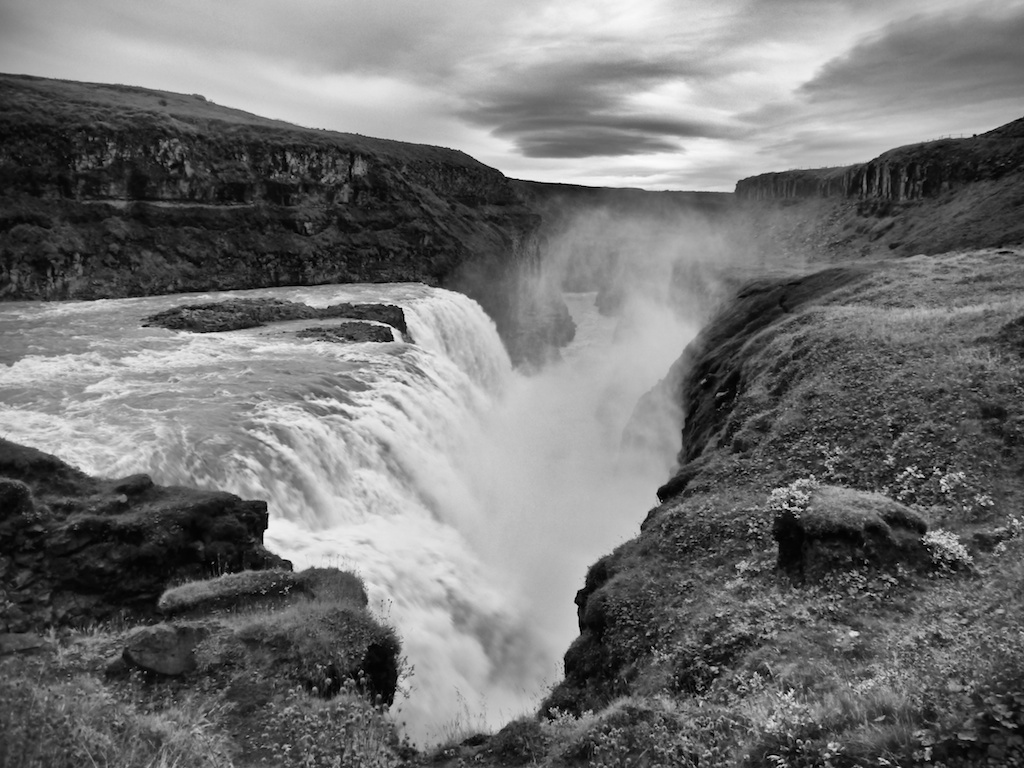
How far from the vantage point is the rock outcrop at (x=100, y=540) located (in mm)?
10477

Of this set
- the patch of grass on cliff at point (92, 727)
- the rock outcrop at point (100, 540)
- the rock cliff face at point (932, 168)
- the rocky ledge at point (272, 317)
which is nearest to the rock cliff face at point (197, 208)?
the rocky ledge at point (272, 317)

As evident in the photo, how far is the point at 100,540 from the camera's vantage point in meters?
11.4

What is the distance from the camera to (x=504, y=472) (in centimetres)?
3350

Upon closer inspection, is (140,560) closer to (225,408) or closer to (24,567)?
(24,567)

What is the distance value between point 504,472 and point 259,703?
25923 mm

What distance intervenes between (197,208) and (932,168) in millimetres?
82753

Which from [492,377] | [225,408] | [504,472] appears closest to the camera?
[225,408]

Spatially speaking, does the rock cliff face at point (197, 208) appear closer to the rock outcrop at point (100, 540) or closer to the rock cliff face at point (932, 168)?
the rock outcrop at point (100, 540)

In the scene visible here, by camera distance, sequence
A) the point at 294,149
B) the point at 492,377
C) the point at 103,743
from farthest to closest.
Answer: the point at 294,149 < the point at 492,377 < the point at 103,743

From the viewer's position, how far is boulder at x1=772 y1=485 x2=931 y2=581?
1023 cm

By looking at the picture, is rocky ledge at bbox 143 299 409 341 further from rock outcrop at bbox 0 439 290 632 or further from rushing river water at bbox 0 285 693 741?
rock outcrop at bbox 0 439 290 632

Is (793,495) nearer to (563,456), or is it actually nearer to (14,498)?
(14,498)

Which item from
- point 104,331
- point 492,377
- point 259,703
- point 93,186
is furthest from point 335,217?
point 259,703

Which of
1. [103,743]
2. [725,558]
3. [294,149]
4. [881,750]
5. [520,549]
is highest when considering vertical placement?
[294,149]
